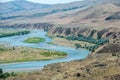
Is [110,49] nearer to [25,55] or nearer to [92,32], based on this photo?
[25,55]

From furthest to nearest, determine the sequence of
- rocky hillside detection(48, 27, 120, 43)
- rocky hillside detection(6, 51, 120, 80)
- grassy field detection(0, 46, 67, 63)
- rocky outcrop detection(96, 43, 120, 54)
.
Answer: rocky hillside detection(48, 27, 120, 43) → grassy field detection(0, 46, 67, 63) → rocky outcrop detection(96, 43, 120, 54) → rocky hillside detection(6, 51, 120, 80)

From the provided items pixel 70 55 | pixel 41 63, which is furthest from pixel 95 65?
pixel 70 55

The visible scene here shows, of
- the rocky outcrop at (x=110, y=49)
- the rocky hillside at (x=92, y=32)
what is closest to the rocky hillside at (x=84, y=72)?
the rocky outcrop at (x=110, y=49)

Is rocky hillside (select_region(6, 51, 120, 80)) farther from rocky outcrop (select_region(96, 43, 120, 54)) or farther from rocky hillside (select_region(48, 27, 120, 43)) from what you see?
rocky hillside (select_region(48, 27, 120, 43))

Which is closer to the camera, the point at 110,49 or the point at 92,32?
the point at 110,49

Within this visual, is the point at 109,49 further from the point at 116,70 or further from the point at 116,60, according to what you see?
the point at 116,70

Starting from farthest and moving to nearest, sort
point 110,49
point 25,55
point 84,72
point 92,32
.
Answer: point 92,32 → point 25,55 → point 110,49 → point 84,72

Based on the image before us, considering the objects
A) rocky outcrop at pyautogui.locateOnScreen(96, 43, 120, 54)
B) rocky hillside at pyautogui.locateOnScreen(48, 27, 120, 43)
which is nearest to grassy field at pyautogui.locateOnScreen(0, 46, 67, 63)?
rocky outcrop at pyautogui.locateOnScreen(96, 43, 120, 54)

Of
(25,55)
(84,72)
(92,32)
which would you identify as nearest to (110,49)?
(25,55)
